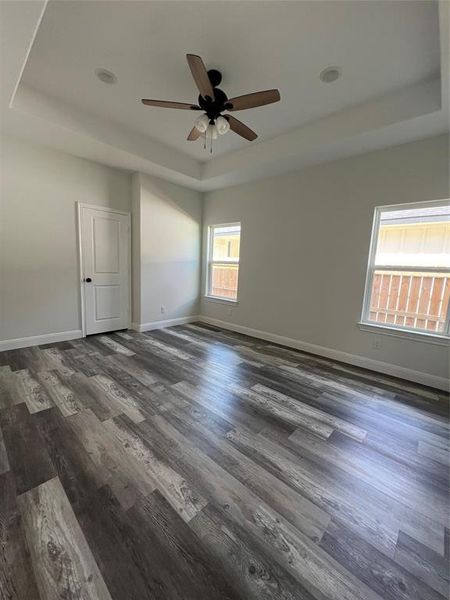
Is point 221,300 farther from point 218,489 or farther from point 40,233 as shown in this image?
point 218,489

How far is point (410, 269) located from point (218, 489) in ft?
10.3

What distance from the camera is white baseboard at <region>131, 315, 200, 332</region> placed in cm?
454

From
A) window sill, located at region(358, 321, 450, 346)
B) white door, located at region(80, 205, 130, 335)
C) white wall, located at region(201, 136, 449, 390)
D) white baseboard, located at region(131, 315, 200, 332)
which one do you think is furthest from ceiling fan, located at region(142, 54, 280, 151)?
white baseboard, located at region(131, 315, 200, 332)

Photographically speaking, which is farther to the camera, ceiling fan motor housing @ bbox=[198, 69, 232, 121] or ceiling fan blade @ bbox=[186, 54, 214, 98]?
ceiling fan motor housing @ bbox=[198, 69, 232, 121]

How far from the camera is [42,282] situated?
11.7 ft

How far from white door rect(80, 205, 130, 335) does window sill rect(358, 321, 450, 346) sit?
3953mm

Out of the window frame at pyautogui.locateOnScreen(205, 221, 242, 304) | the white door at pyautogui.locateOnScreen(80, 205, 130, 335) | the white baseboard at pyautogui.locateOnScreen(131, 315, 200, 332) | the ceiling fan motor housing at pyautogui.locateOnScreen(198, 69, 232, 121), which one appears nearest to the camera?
the ceiling fan motor housing at pyautogui.locateOnScreen(198, 69, 232, 121)

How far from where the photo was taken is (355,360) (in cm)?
343

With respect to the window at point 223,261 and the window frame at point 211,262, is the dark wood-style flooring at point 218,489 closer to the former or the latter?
the window frame at point 211,262

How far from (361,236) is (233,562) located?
3.47 m

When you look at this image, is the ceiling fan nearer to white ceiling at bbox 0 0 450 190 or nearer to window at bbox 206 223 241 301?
white ceiling at bbox 0 0 450 190

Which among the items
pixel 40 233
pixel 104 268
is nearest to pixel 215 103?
pixel 40 233

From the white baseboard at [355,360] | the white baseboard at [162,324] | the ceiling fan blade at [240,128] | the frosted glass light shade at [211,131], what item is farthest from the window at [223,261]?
the frosted glass light shade at [211,131]

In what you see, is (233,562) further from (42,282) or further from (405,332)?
(42,282)
